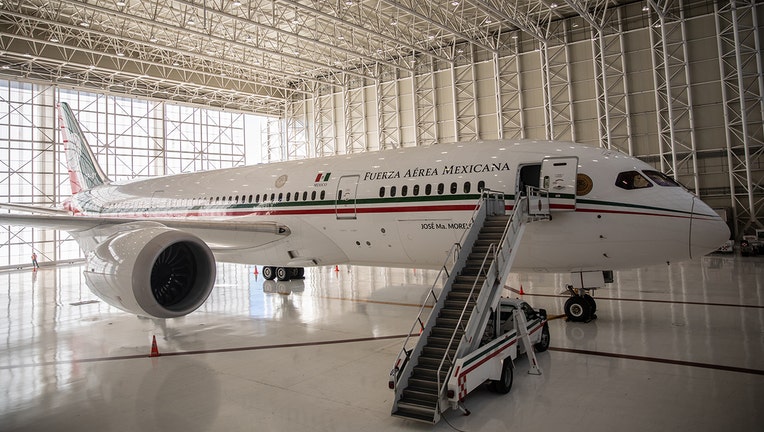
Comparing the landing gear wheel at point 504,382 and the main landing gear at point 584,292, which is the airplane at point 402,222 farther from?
the landing gear wheel at point 504,382

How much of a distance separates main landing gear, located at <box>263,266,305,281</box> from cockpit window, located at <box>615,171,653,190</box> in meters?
11.7

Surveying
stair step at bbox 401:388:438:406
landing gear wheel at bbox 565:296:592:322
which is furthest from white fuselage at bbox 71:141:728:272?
stair step at bbox 401:388:438:406

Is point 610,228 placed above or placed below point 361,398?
above

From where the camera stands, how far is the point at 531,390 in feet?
21.3

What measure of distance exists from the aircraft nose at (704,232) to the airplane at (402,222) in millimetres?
19

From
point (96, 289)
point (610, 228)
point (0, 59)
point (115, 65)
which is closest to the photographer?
point (96, 289)

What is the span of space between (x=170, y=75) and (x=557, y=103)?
865 inches

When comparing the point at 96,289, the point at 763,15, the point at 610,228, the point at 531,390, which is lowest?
the point at 531,390

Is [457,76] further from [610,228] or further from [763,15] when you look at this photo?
[610,228]

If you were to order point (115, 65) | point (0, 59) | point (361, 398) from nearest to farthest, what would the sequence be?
point (361, 398), point (0, 59), point (115, 65)

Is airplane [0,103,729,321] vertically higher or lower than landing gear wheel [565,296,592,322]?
higher

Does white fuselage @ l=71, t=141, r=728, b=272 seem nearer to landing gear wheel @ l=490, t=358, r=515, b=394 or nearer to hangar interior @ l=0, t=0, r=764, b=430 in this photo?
hangar interior @ l=0, t=0, r=764, b=430

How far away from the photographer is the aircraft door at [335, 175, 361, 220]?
1160cm

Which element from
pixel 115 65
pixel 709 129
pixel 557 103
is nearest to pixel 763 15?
pixel 709 129
